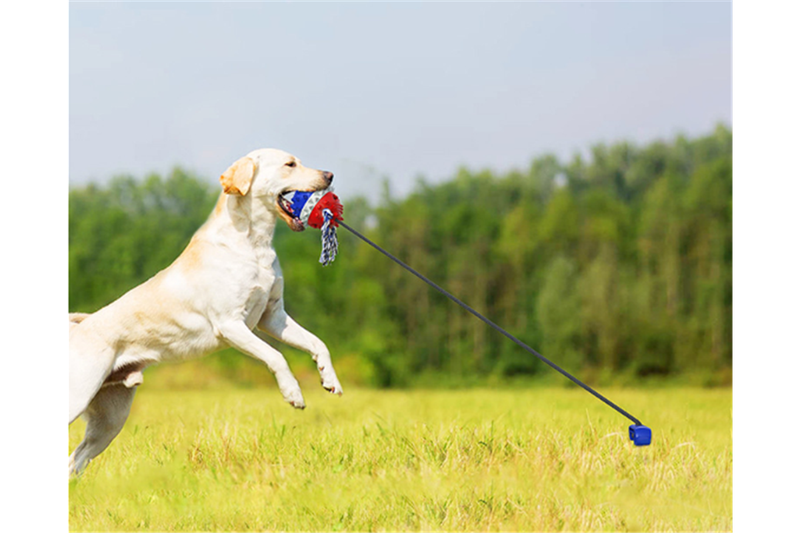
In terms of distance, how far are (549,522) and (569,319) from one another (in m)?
5.33

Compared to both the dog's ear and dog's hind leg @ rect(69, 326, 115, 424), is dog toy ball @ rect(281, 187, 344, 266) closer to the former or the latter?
the dog's ear

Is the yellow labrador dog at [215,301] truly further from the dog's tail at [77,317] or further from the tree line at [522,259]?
the tree line at [522,259]

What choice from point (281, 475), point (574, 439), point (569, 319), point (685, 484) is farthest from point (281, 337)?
point (569, 319)

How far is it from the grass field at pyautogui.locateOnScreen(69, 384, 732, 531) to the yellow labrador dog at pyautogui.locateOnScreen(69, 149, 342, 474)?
2.04 feet

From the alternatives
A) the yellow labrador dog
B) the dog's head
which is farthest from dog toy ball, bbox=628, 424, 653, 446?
the dog's head

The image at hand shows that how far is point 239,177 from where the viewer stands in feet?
12.3

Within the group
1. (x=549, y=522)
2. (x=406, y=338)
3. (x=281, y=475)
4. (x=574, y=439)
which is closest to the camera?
(x=549, y=522)

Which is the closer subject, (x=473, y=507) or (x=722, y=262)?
(x=473, y=507)

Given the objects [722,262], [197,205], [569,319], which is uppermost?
[197,205]

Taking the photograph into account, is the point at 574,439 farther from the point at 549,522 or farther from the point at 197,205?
the point at 197,205

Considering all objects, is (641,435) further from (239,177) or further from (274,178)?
(239,177)

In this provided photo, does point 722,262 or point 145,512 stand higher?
point 722,262

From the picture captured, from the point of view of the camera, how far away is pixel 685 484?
4141mm

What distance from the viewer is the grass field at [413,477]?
12.4 feet
